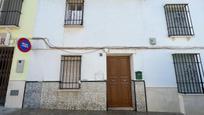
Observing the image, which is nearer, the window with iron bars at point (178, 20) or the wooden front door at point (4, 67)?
the wooden front door at point (4, 67)

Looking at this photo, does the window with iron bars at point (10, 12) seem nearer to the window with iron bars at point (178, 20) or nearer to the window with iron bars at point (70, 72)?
the window with iron bars at point (70, 72)

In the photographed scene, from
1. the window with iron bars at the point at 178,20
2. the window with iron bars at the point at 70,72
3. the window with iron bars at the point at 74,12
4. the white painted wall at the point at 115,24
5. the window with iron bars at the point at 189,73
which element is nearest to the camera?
the window with iron bars at the point at 189,73

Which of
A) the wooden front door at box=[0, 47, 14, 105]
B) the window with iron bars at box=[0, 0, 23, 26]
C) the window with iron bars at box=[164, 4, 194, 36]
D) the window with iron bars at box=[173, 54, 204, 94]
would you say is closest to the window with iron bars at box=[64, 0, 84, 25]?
the window with iron bars at box=[0, 0, 23, 26]

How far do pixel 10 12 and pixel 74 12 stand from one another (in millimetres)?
3193

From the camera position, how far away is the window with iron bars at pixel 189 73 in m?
5.69

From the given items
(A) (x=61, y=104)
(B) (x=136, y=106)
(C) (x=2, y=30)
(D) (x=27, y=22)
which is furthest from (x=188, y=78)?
(C) (x=2, y=30)

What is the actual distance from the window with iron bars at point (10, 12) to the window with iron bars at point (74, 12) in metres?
2.39

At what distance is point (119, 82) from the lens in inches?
238

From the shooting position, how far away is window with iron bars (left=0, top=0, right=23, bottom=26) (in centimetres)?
627

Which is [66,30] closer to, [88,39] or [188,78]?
[88,39]

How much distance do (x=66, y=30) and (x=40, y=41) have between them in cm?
133

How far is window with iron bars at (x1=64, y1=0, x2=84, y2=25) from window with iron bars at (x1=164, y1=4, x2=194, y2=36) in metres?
4.39

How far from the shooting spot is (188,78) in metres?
5.79

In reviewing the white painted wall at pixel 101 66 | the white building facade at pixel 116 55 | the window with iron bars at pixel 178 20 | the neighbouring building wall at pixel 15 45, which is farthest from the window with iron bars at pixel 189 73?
the neighbouring building wall at pixel 15 45
